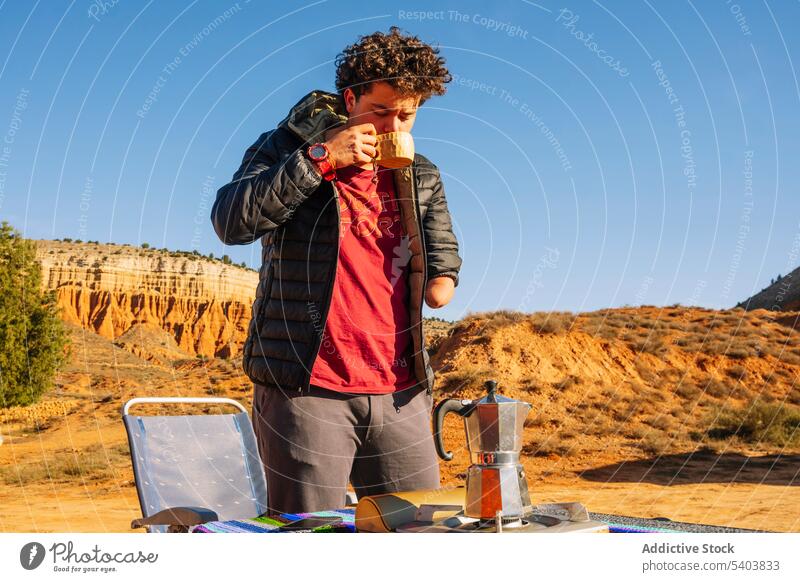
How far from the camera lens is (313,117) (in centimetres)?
278

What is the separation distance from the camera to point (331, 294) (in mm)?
2670

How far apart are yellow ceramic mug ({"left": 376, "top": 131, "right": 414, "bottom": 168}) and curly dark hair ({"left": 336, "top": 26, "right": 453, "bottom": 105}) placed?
20cm

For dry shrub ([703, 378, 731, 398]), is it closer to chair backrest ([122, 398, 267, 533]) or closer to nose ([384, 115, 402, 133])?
chair backrest ([122, 398, 267, 533])

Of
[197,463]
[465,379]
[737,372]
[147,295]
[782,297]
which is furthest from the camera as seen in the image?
[147,295]

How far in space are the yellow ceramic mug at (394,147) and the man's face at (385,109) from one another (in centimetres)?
12

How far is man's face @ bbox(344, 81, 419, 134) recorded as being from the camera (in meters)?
2.63

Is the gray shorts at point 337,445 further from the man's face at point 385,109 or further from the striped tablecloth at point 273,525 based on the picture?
the man's face at point 385,109

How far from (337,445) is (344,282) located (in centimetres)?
58

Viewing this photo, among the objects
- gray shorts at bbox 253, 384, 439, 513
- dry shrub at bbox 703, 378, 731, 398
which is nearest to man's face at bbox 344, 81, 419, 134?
gray shorts at bbox 253, 384, 439, 513

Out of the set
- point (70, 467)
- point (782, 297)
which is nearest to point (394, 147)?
point (70, 467)

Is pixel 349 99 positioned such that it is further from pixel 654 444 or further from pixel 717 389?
pixel 717 389

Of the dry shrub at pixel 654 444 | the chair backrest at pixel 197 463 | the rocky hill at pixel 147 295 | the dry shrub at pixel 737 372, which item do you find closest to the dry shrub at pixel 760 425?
the dry shrub at pixel 654 444

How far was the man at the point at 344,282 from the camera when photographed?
8.32ft
